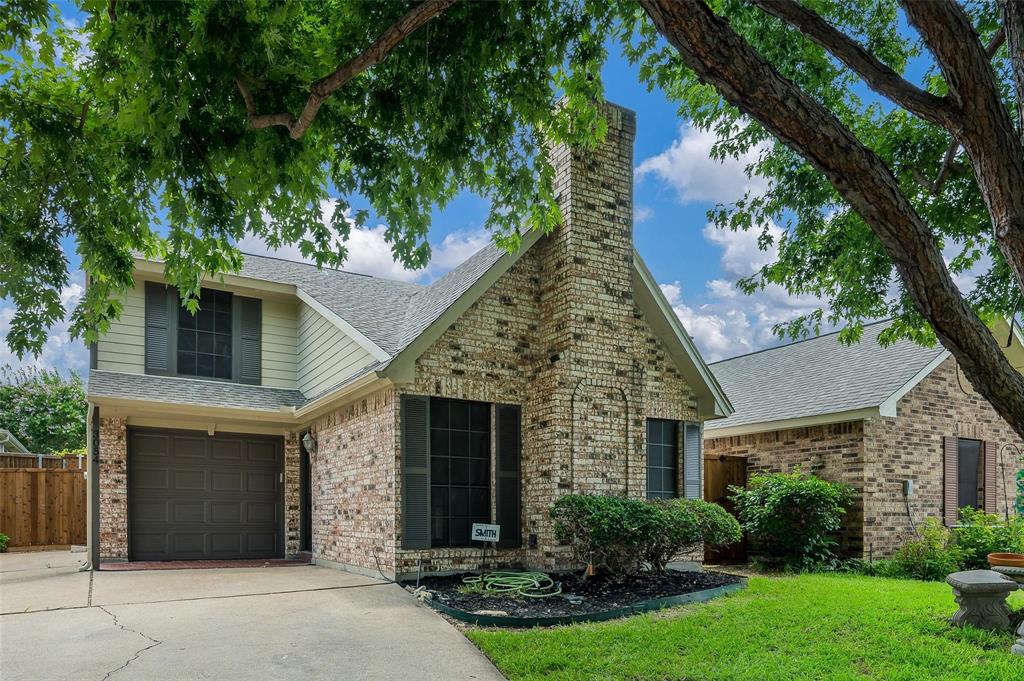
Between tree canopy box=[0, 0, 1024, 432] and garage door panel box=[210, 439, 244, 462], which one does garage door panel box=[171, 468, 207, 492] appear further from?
tree canopy box=[0, 0, 1024, 432]

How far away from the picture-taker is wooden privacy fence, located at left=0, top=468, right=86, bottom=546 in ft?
54.0

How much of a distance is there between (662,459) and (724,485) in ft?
12.1

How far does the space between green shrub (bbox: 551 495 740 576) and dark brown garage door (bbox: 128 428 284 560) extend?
6.16 metres

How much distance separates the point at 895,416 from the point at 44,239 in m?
13.1

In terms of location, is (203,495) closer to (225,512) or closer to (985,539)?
(225,512)

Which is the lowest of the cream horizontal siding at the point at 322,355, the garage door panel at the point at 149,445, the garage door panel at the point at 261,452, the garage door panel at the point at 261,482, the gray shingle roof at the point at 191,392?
the garage door panel at the point at 261,482

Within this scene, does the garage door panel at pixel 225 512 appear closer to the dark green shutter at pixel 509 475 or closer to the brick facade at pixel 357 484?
the brick facade at pixel 357 484

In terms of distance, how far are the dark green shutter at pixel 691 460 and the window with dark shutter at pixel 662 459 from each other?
0.14 meters

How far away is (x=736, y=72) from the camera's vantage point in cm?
393

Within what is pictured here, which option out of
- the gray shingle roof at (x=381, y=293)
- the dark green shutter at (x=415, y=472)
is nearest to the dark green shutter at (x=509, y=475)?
the dark green shutter at (x=415, y=472)

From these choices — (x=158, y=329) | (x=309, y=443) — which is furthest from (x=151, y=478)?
(x=309, y=443)

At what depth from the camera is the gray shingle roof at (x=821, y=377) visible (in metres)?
13.9

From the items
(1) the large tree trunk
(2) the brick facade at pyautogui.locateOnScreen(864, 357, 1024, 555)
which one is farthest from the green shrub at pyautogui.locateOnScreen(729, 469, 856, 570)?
(1) the large tree trunk

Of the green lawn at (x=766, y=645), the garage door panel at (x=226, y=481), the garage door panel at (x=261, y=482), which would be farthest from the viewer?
the garage door panel at (x=261, y=482)
